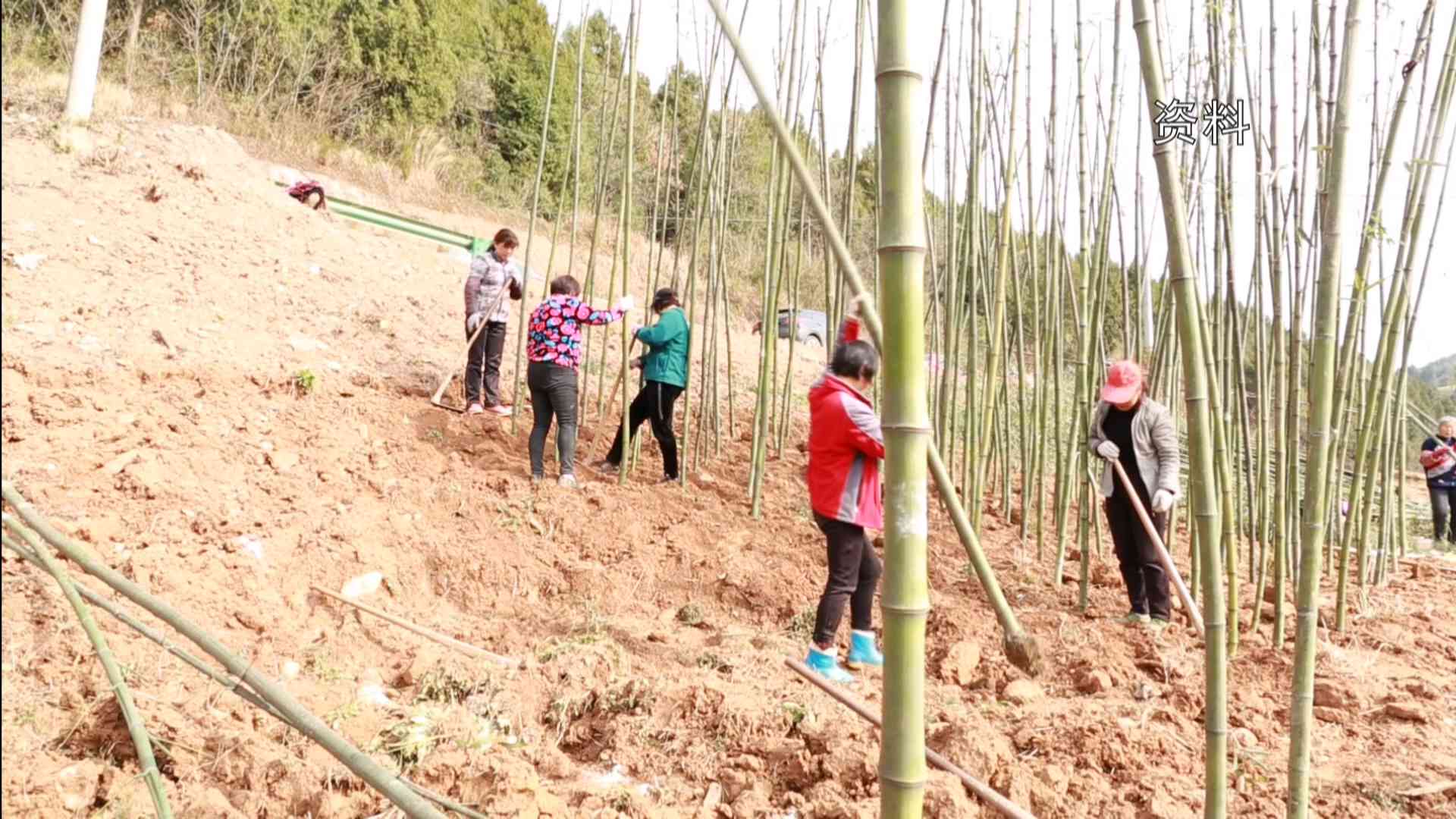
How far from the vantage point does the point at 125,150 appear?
5684 mm

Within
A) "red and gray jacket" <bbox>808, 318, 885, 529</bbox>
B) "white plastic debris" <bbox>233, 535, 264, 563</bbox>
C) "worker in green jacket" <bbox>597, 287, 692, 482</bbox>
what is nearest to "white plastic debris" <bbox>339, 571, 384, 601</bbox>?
"white plastic debris" <bbox>233, 535, 264, 563</bbox>

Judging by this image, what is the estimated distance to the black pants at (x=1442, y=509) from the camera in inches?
228

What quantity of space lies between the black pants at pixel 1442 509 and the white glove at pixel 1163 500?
372cm

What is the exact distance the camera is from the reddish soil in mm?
1972

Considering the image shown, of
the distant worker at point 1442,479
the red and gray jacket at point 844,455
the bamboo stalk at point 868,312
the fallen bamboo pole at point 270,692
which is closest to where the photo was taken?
the bamboo stalk at point 868,312

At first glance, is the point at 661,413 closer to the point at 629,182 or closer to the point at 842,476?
the point at 629,182

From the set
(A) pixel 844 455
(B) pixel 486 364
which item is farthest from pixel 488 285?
(A) pixel 844 455

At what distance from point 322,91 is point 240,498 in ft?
31.8

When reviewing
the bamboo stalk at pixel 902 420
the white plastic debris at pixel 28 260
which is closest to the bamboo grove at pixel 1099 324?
the bamboo stalk at pixel 902 420

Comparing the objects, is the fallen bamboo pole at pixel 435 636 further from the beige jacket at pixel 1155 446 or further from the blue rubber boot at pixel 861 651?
the beige jacket at pixel 1155 446

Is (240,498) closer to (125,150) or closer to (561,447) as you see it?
(561,447)

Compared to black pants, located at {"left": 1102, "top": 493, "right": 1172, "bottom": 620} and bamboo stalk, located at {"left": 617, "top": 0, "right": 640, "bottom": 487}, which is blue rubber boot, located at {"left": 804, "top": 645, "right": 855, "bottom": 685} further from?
bamboo stalk, located at {"left": 617, "top": 0, "right": 640, "bottom": 487}

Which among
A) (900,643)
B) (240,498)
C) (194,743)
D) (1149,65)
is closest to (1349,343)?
(1149,65)

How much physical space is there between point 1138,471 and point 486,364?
112 inches
